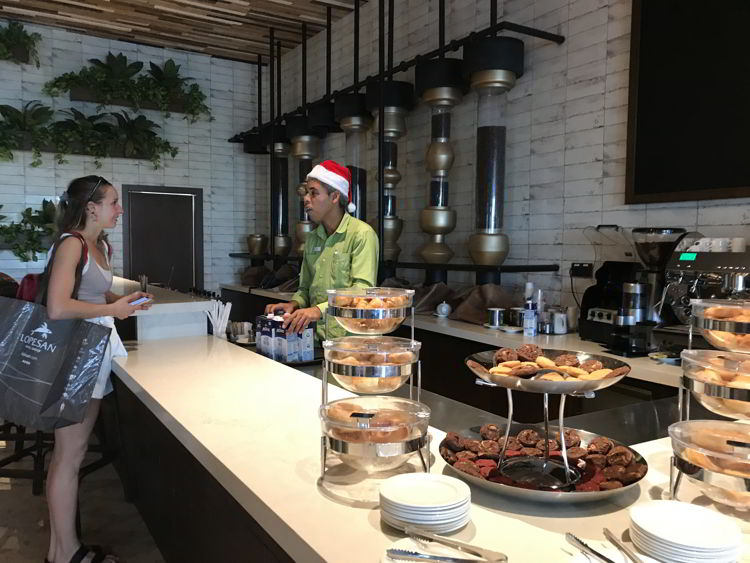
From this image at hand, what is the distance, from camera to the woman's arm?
221 cm

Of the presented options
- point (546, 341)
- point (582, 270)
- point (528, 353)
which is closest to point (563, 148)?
point (582, 270)

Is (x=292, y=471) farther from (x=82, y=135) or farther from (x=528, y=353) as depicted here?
(x=82, y=135)

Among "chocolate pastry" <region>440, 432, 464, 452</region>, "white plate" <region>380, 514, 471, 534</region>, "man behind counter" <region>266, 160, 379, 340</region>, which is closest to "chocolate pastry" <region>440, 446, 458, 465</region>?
"chocolate pastry" <region>440, 432, 464, 452</region>

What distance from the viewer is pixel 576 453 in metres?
1.34

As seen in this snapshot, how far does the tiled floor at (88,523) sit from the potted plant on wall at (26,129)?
3892mm

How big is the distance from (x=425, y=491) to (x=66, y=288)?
1.70 meters

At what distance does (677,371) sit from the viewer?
2.52 metres

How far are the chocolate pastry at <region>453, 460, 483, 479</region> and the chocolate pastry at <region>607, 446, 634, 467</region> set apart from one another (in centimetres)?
30

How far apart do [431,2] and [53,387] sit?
13.7ft

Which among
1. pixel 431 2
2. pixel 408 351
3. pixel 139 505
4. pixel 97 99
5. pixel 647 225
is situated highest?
pixel 431 2

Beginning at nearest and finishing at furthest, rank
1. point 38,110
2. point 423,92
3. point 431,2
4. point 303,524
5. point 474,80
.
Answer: point 303,524 < point 474,80 < point 423,92 < point 431,2 < point 38,110

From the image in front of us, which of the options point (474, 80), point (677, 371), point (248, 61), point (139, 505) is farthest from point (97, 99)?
point (677, 371)

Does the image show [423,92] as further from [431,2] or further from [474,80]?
[431,2]

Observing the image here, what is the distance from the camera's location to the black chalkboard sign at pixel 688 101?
2.87 metres
